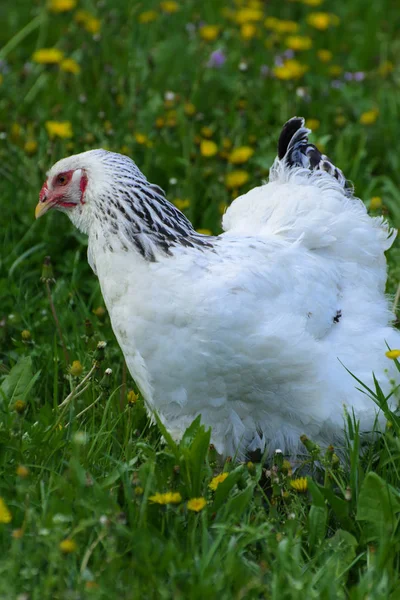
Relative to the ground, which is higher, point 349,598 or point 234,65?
point 234,65

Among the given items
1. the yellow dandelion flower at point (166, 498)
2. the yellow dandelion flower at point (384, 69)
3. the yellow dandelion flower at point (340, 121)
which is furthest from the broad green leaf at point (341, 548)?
the yellow dandelion flower at point (384, 69)

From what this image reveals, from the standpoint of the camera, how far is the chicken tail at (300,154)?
4117 millimetres

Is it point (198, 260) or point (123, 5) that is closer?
point (198, 260)

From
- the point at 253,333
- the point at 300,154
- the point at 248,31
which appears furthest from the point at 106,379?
the point at 248,31

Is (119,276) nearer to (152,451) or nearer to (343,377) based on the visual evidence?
(152,451)

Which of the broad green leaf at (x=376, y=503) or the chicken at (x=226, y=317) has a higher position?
the chicken at (x=226, y=317)

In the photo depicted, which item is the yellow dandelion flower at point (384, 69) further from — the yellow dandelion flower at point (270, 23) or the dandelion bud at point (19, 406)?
the dandelion bud at point (19, 406)

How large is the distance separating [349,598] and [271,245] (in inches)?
52.9

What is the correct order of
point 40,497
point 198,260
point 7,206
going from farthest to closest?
point 7,206, point 198,260, point 40,497

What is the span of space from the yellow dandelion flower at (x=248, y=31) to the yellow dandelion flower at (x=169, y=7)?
1.89 feet

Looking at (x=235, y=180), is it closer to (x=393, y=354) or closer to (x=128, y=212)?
(x=128, y=212)

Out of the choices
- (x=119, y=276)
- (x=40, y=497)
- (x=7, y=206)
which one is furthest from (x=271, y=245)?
(x=7, y=206)

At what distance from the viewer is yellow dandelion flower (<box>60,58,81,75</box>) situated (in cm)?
573

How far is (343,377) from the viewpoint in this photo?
334 centimetres
